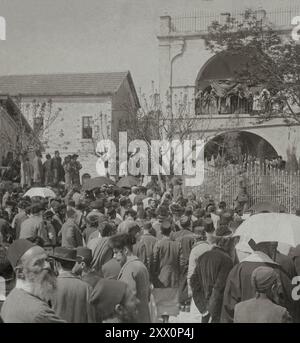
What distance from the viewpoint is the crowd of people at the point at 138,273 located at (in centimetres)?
480

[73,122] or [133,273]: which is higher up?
[73,122]

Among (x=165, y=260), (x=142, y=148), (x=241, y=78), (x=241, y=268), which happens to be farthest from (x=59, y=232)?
(x=142, y=148)

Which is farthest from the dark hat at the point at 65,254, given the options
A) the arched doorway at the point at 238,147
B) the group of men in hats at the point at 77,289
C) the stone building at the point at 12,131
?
the arched doorway at the point at 238,147

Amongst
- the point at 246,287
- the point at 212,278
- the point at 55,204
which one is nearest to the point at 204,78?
the point at 55,204

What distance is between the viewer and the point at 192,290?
7.30 meters

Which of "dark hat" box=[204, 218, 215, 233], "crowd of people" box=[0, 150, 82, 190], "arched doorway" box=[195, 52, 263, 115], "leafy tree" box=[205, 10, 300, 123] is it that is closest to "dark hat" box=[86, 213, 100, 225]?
"dark hat" box=[204, 218, 215, 233]

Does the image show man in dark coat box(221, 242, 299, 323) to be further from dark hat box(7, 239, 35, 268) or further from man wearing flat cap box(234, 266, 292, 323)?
dark hat box(7, 239, 35, 268)

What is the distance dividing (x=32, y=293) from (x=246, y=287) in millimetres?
2492

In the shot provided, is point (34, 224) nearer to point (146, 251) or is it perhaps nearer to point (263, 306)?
point (146, 251)

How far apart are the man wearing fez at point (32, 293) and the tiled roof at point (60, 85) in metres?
22.5

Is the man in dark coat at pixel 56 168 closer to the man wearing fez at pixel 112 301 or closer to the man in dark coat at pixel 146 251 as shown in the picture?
the man in dark coat at pixel 146 251

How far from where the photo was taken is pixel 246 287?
6367mm

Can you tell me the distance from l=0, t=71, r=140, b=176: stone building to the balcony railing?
7029 millimetres

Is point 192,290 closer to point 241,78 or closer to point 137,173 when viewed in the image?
point 241,78
